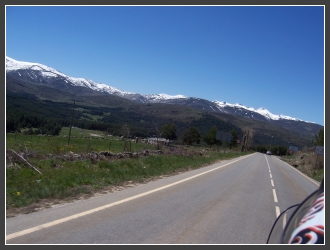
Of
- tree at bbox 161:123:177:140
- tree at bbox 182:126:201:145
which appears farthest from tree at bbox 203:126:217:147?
tree at bbox 161:123:177:140

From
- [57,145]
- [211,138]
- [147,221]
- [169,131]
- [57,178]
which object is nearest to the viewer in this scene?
[147,221]

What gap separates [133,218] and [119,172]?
24.8 feet

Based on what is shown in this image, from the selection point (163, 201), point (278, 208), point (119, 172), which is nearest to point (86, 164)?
point (119, 172)

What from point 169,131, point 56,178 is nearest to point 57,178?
point 56,178

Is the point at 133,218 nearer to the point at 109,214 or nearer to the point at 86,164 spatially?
the point at 109,214

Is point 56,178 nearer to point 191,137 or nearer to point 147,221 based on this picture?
point 147,221

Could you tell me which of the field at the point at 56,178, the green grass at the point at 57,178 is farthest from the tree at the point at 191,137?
A: the green grass at the point at 57,178

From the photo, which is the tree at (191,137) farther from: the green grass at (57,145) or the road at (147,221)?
the road at (147,221)

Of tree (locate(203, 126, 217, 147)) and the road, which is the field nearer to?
the road

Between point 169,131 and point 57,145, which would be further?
point 169,131

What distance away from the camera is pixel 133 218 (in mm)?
7160

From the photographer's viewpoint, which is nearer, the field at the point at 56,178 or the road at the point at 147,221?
the road at the point at 147,221

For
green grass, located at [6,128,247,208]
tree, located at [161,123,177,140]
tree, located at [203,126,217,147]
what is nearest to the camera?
green grass, located at [6,128,247,208]

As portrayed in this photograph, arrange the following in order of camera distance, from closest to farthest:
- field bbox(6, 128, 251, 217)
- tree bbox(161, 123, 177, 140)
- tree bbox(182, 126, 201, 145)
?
1. field bbox(6, 128, 251, 217)
2. tree bbox(161, 123, 177, 140)
3. tree bbox(182, 126, 201, 145)
